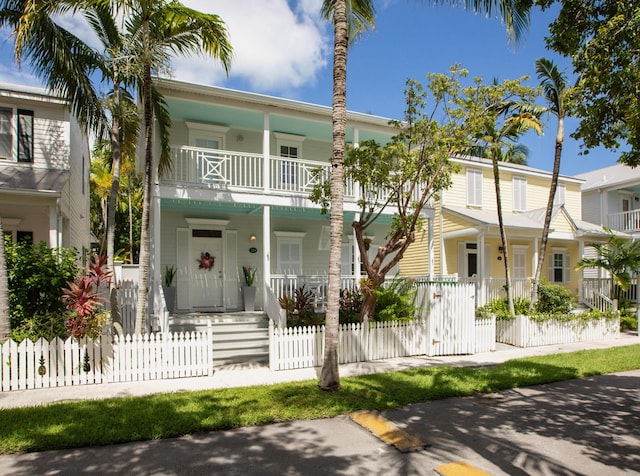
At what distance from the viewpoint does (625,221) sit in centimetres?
2328

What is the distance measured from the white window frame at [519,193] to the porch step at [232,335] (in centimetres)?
1430

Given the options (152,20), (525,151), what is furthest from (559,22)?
(525,151)

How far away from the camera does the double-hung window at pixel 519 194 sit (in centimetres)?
2017

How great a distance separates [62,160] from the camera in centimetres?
1247

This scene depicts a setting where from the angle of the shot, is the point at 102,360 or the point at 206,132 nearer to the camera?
the point at 102,360

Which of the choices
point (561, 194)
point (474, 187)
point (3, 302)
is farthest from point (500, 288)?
point (3, 302)

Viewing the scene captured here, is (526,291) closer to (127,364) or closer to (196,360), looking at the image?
(196,360)

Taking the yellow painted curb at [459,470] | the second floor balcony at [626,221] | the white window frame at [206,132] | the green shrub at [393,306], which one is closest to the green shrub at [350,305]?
the green shrub at [393,306]

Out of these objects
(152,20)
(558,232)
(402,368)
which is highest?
(152,20)

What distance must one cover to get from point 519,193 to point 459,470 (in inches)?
719

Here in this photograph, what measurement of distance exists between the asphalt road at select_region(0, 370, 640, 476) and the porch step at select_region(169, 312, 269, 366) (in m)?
4.88

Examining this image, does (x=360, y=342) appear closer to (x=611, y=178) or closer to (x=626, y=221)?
(x=626, y=221)

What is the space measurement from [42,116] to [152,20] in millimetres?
5781

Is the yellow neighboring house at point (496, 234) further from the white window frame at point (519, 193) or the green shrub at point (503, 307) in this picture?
the green shrub at point (503, 307)
